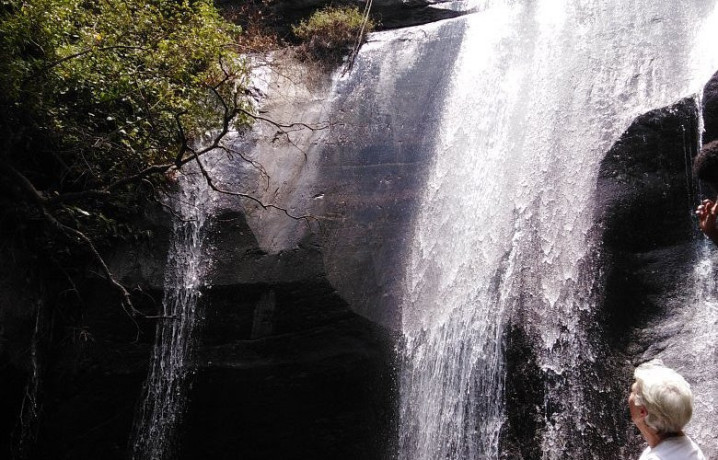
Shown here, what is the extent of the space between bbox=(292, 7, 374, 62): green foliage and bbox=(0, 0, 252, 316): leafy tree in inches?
81.0

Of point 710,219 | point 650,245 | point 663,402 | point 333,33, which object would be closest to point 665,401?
point 663,402

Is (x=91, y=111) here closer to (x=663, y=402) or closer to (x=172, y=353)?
(x=172, y=353)

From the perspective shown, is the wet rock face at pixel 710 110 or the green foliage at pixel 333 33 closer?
the wet rock face at pixel 710 110

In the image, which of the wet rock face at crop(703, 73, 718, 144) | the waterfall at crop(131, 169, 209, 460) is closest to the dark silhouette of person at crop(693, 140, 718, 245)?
the wet rock face at crop(703, 73, 718, 144)

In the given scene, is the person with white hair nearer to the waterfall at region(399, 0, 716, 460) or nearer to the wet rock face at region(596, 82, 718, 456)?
the wet rock face at region(596, 82, 718, 456)

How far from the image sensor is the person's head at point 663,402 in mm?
2322

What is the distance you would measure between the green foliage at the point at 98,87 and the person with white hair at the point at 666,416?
4.60 meters

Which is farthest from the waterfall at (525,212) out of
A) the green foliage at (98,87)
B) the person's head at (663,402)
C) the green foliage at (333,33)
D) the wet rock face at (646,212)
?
the green foliage at (98,87)

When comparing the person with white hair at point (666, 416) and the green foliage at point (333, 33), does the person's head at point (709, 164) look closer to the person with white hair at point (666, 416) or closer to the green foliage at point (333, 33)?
the person with white hair at point (666, 416)


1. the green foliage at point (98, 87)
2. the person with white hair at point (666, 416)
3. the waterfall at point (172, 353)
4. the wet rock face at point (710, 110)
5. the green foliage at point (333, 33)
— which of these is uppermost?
the green foliage at point (333, 33)

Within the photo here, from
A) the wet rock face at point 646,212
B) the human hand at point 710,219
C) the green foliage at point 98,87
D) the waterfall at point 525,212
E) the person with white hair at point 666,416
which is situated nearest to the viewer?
the person with white hair at point 666,416

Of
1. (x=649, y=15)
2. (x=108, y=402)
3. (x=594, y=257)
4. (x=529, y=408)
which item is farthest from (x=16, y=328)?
(x=649, y=15)

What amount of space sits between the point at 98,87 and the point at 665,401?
6159mm

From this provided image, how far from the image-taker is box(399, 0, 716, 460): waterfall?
17.1 feet
